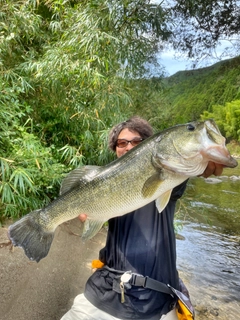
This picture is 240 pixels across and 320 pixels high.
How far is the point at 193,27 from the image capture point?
7895 mm

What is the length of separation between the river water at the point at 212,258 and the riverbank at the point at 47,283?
0.04m

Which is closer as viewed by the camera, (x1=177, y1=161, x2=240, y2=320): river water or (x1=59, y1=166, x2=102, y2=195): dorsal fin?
(x1=59, y1=166, x2=102, y2=195): dorsal fin

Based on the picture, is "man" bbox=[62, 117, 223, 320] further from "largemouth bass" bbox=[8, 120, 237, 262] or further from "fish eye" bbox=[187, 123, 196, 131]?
"fish eye" bbox=[187, 123, 196, 131]

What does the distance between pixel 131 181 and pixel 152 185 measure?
17 cm

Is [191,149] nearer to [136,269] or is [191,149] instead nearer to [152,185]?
[152,185]

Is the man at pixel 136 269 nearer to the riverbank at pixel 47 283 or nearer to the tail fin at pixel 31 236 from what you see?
the tail fin at pixel 31 236

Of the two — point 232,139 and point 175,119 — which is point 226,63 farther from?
point 232,139

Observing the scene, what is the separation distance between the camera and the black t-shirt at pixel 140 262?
1.96 metres

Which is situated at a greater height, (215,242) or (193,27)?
(193,27)

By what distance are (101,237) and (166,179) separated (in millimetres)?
4973

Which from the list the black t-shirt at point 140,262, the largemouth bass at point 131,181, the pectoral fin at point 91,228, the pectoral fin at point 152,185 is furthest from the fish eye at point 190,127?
the pectoral fin at point 91,228

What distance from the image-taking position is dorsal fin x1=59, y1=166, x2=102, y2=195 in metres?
2.23

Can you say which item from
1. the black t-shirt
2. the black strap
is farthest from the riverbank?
the black strap

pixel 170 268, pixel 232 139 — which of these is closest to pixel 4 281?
pixel 170 268
